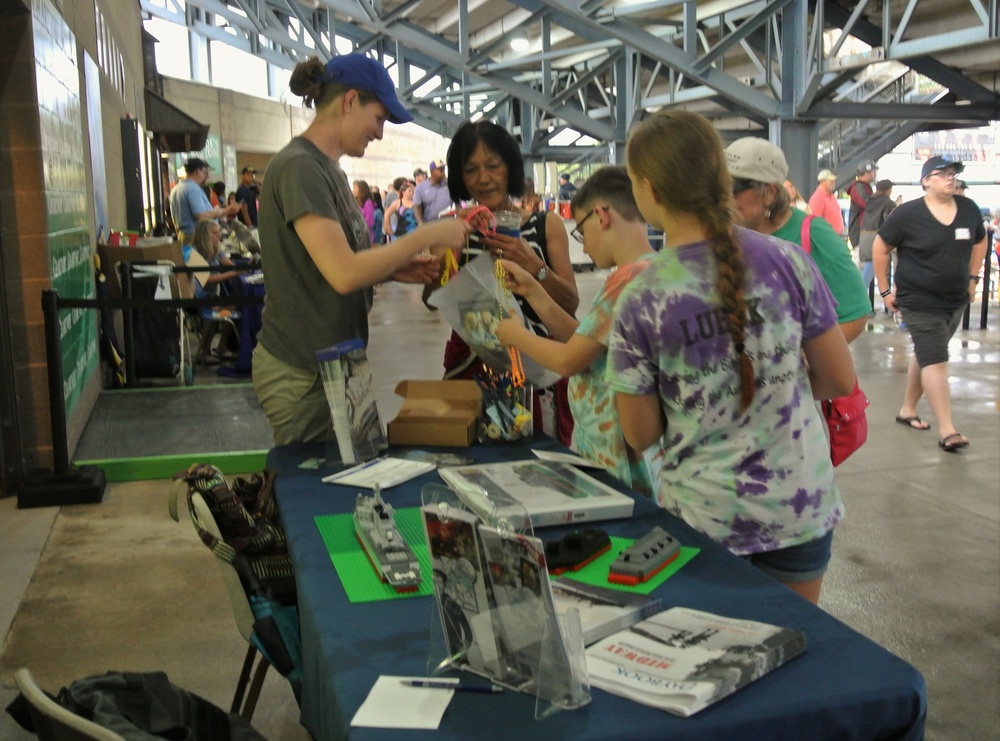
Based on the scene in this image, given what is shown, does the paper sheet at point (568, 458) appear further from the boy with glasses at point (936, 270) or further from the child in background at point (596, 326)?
the boy with glasses at point (936, 270)

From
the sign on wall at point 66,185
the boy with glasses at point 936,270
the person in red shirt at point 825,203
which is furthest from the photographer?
the person in red shirt at point 825,203

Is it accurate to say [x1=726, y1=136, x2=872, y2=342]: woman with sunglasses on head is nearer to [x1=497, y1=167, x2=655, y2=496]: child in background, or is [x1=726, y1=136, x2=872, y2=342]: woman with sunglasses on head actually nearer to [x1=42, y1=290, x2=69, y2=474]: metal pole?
[x1=497, y1=167, x2=655, y2=496]: child in background

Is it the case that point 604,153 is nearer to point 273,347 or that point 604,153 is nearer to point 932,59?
point 932,59

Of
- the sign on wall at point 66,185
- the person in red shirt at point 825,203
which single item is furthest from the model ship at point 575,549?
the person in red shirt at point 825,203

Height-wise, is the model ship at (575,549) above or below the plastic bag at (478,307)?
below

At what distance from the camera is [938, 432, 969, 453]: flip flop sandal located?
5.78 metres

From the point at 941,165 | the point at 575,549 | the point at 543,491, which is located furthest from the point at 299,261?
the point at 941,165

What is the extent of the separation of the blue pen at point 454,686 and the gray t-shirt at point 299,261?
1.23 metres

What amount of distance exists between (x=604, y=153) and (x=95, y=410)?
17068mm

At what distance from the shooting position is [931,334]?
5777 mm

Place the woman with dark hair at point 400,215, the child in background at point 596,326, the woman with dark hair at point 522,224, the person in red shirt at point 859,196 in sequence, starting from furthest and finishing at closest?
1. the woman with dark hair at point 400,215
2. the person in red shirt at point 859,196
3. the woman with dark hair at point 522,224
4. the child in background at point 596,326

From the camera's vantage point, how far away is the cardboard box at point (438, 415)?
2.59m

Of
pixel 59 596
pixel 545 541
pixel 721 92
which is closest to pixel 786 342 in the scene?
pixel 545 541

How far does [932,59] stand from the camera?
14102 mm
